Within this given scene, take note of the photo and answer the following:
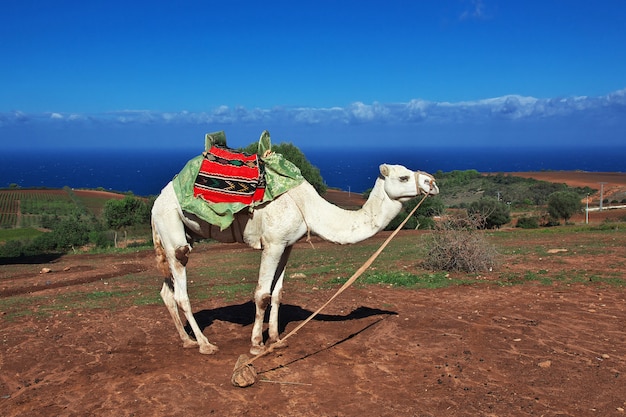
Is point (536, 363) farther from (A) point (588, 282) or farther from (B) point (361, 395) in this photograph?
(A) point (588, 282)

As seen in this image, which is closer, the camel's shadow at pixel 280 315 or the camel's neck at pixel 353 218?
the camel's neck at pixel 353 218

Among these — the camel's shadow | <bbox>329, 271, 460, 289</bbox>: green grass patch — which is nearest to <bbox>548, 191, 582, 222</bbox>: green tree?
<bbox>329, 271, 460, 289</bbox>: green grass patch

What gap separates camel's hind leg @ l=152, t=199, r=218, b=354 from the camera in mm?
7340

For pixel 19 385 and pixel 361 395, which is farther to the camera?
pixel 19 385

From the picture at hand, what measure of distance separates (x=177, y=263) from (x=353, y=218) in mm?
2657

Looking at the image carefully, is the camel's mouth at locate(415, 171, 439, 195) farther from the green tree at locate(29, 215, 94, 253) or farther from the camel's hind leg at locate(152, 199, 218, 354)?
the green tree at locate(29, 215, 94, 253)

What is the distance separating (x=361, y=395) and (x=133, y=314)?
5.37 meters

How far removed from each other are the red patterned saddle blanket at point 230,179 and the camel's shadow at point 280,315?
8.36 ft

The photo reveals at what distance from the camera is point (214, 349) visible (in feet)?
24.0

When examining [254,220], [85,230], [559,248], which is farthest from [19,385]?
[85,230]

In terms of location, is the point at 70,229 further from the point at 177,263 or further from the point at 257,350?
the point at 257,350

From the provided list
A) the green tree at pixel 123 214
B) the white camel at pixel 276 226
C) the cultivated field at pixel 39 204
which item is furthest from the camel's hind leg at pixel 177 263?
the cultivated field at pixel 39 204

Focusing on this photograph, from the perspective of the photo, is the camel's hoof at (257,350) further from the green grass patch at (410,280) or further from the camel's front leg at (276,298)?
the green grass patch at (410,280)

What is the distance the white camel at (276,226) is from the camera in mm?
6480
